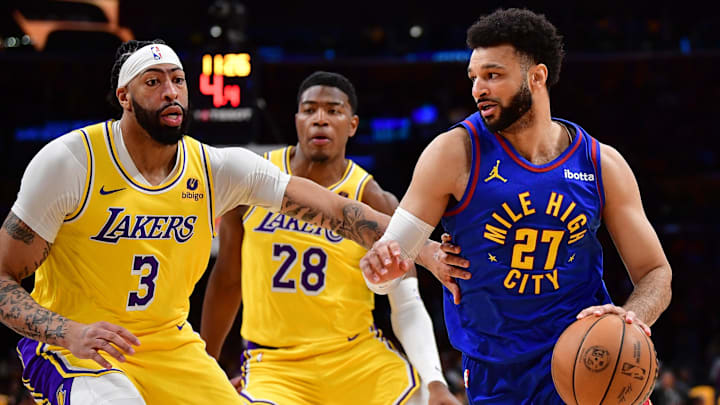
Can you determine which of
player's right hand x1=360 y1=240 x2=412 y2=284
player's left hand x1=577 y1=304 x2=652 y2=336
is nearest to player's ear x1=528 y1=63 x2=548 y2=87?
player's right hand x1=360 y1=240 x2=412 y2=284

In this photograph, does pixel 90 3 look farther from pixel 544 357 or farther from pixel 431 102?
pixel 544 357

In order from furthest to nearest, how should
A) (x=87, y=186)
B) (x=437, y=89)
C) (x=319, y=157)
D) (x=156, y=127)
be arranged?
1. (x=437, y=89)
2. (x=319, y=157)
3. (x=156, y=127)
4. (x=87, y=186)

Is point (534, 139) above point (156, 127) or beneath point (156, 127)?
beneath

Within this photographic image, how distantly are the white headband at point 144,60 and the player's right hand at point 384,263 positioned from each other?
4.32 ft

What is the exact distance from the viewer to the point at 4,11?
615 inches

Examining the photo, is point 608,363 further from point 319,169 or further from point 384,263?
point 319,169

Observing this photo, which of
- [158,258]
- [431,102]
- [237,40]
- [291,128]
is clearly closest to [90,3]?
[291,128]

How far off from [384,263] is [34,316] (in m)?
1.40

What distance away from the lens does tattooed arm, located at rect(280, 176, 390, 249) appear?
392 centimetres

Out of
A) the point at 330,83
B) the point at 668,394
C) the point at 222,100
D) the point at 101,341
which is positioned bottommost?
the point at 668,394

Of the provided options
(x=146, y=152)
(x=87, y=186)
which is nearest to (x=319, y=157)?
(x=146, y=152)

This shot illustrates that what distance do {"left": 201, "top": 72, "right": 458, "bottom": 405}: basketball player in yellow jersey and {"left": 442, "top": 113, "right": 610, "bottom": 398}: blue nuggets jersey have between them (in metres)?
0.87

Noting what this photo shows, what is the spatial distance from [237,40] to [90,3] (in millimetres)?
8098

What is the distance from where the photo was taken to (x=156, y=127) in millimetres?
3699
